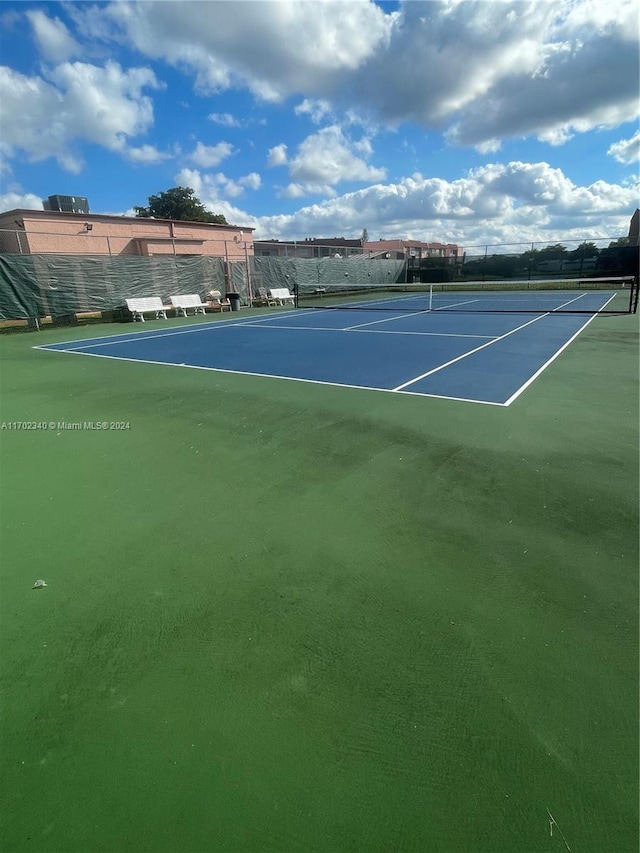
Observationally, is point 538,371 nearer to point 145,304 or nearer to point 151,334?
point 151,334

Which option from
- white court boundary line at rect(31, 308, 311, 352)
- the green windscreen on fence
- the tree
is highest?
the tree

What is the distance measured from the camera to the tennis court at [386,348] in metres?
6.98

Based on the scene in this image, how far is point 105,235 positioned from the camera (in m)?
26.5

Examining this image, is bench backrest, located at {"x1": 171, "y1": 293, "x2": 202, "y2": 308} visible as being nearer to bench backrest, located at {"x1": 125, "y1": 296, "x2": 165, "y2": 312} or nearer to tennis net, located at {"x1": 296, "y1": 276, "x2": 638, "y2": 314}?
bench backrest, located at {"x1": 125, "y1": 296, "x2": 165, "y2": 312}

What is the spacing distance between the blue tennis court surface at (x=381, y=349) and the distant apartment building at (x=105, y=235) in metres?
10.3

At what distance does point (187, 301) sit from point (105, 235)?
11525 millimetres

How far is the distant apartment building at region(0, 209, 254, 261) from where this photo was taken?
23.2 meters

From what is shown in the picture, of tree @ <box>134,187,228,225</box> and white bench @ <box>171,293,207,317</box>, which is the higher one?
tree @ <box>134,187,228,225</box>

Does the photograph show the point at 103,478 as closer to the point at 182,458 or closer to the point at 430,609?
the point at 182,458

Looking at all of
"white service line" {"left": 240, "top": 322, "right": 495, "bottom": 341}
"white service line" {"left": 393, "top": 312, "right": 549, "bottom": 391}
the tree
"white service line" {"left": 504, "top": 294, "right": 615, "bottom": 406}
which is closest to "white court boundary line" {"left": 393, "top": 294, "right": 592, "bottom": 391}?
"white service line" {"left": 393, "top": 312, "right": 549, "bottom": 391}

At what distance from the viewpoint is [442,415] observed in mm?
5273

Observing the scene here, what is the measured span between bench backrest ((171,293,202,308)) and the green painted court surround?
15076 mm

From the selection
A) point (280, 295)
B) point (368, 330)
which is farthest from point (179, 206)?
point (368, 330)

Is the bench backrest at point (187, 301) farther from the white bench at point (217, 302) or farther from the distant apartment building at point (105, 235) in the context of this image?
the distant apartment building at point (105, 235)
